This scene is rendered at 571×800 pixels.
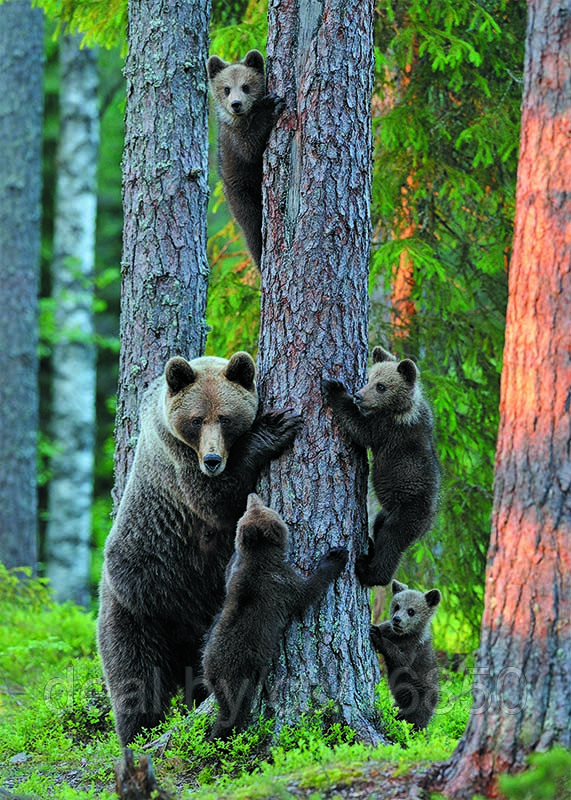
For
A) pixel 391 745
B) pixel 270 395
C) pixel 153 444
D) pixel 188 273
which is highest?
pixel 188 273

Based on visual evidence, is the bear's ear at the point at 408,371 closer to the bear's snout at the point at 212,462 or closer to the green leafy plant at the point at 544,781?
the bear's snout at the point at 212,462

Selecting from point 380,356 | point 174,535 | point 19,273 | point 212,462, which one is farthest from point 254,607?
Result: point 19,273

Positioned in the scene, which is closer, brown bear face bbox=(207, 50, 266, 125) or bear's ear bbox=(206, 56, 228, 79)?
brown bear face bbox=(207, 50, 266, 125)

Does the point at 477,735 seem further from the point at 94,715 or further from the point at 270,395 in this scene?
the point at 94,715

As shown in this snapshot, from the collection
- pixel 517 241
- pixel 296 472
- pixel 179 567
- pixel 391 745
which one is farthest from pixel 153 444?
pixel 517 241

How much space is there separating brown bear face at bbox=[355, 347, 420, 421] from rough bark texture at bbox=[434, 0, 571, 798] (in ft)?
4.92

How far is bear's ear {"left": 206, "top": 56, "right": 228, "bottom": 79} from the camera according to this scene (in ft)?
24.5

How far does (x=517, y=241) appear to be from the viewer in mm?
4258

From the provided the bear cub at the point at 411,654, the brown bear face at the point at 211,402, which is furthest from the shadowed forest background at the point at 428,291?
the brown bear face at the point at 211,402

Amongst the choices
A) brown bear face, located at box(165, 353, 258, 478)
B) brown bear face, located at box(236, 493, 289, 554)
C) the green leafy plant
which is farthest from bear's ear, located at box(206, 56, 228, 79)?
the green leafy plant

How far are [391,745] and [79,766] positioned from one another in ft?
7.49

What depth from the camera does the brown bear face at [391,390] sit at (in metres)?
5.67

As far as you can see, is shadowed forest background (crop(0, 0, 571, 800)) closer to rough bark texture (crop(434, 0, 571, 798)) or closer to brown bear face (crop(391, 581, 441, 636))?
brown bear face (crop(391, 581, 441, 636))

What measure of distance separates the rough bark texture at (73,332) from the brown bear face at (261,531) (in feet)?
39.4
